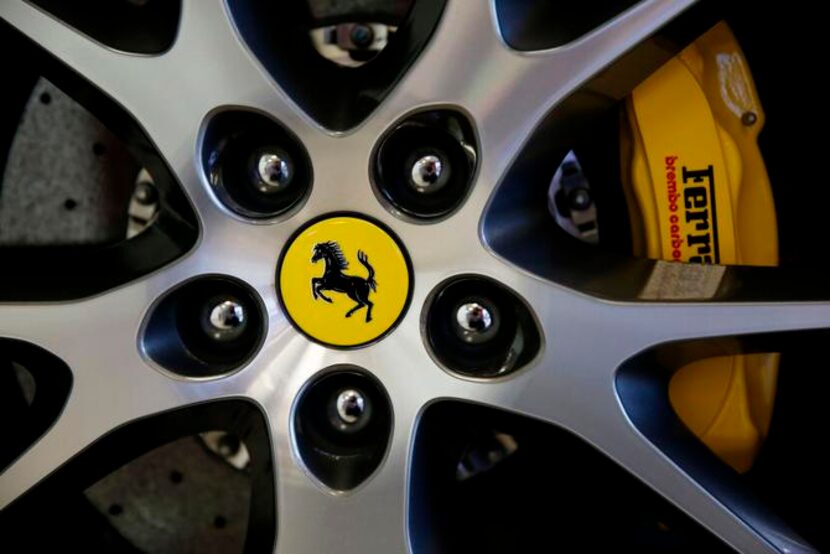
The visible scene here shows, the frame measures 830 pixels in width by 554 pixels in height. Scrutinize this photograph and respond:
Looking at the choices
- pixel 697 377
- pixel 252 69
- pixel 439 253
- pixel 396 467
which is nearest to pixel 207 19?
pixel 252 69

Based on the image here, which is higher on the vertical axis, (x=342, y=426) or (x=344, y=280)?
(x=344, y=280)

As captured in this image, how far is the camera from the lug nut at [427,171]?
2.46 feet

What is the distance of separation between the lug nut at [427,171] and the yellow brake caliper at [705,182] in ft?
0.49

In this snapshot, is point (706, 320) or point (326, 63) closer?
point (706, 320)

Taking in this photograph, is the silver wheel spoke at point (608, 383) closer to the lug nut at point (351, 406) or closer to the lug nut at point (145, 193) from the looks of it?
the lug nut at point (351, 406)

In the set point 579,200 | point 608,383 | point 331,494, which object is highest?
point 579,200

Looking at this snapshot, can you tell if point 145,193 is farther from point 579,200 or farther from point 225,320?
point 579,200

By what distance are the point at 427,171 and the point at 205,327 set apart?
202 mm

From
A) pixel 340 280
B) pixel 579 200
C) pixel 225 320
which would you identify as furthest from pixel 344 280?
pixel 579 200

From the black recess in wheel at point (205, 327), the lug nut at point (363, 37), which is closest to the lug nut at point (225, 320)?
the black recess in wheel at point (205, 327)

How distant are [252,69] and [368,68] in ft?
0.28

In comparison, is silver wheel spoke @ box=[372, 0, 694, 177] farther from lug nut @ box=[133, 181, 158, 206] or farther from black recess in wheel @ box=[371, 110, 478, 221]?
lug nut @ box=[133, 181, 158, 206]

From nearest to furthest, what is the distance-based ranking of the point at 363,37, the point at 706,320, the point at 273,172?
the point at 706,320, the point at 273,172, the point at 363,37

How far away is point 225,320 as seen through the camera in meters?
0.80
